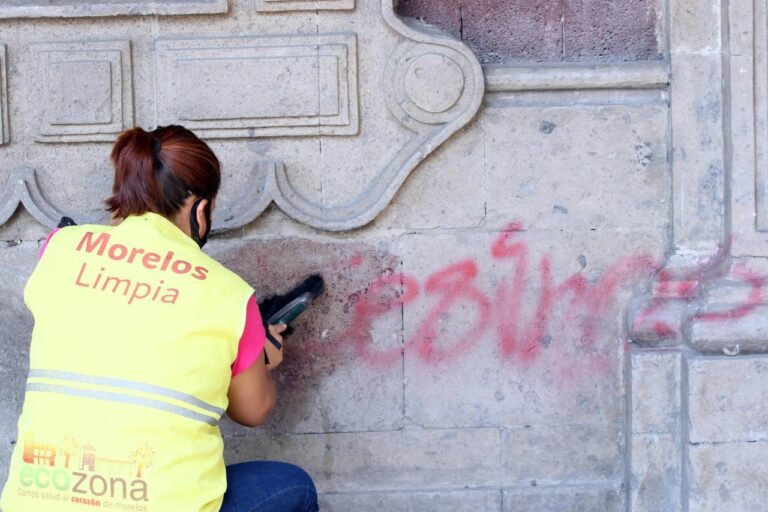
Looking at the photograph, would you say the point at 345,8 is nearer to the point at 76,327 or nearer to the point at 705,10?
the point at 705,10

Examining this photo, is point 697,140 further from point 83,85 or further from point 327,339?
point 83,85

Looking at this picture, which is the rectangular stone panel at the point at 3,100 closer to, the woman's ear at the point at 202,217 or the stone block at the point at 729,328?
the woman's ear at the point at 202,217

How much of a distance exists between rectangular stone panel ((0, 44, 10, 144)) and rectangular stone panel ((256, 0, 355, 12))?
97 cm

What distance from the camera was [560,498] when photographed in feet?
12.6

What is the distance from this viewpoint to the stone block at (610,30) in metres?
3.88

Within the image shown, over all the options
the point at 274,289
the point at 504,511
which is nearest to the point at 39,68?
the point at 274,289

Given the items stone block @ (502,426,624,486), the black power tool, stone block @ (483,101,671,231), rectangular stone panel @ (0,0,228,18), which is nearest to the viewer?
the black power tool

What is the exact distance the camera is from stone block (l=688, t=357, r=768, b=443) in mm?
3682

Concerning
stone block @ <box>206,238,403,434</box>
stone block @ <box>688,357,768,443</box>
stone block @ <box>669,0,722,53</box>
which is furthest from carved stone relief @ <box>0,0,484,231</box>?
stone block @ <box>688,357,768,443</box>

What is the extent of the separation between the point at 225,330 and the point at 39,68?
1.74 m

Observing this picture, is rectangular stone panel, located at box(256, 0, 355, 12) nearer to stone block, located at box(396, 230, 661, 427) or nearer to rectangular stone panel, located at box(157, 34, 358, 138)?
rectangular stone panel, located at box(157, 34, 358, 138)

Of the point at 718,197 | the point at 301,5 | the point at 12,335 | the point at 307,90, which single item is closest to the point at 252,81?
the point at 307,90

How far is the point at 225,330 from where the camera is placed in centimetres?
247

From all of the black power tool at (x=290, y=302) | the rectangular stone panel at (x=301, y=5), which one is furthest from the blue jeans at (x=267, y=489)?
the rectangular stone panel at (x=301, y=5)
